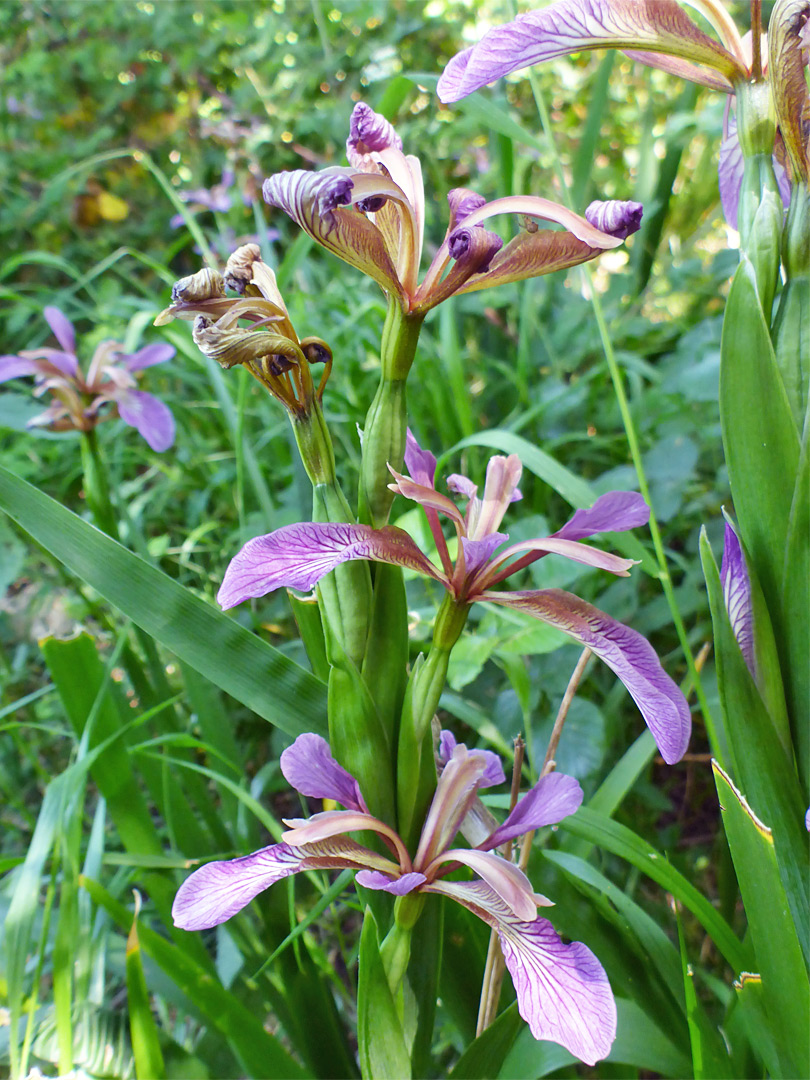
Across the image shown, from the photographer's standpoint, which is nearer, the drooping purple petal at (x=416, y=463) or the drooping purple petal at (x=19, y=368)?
the drooping purple petal at (x=416, y=463)

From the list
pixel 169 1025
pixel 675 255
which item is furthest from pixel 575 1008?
pixel 675 255

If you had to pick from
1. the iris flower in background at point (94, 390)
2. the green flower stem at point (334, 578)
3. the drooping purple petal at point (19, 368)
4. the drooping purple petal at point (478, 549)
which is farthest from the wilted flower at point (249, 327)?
the drooping purple petal at point (19, 368)

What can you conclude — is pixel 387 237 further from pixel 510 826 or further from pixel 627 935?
pixel 627 935

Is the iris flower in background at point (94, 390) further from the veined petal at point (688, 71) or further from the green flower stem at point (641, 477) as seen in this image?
the veined petal at point (688, 71)

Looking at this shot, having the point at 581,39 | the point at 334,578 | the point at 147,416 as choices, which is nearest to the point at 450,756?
the point at 334,578

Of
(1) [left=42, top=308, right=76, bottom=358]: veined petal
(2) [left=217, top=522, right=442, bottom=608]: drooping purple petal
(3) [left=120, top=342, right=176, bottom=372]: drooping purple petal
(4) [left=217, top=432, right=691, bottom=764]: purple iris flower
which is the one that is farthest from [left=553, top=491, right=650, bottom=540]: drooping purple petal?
(1) [left=42, top=308, right=76, bottom=358]: veined petal

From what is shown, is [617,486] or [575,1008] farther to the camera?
[617,486]
